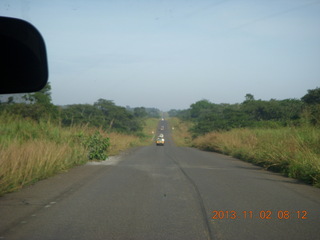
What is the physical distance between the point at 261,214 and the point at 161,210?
1.78 meters

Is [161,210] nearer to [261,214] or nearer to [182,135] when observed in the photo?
[261,214]

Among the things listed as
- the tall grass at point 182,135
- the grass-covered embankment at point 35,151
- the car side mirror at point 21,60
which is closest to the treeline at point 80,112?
the grass-covered embankment at point 35,151

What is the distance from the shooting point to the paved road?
546cm

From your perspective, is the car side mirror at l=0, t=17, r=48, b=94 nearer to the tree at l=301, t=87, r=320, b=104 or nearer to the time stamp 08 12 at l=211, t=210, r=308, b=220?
the time stamp 08 12 at l=211, t=210, r=308, b=220

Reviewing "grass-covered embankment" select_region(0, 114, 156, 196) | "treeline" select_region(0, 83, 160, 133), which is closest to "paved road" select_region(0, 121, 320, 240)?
"grass-covered embankment" select_region(0, 114, 156, 196)

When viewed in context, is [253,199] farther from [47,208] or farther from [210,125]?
[210,125]

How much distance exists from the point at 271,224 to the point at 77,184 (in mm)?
5409

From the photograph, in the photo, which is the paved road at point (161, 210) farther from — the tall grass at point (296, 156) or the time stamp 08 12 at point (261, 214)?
the tall grass at point (296, 156)

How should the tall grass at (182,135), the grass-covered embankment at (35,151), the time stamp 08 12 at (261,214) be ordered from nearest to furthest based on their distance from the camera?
the time stamp 08 12 at (261,214) → the grass-covered embankment at (35,151) → the tall grass at (182,135)

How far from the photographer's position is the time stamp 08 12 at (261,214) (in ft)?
20.8

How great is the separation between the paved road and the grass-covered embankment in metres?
0.47

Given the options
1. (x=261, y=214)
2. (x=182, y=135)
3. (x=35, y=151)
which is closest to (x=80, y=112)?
(x=35, y=151)

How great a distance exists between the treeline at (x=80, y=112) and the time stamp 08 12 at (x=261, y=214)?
17169 millimetres

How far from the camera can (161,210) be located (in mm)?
6789
